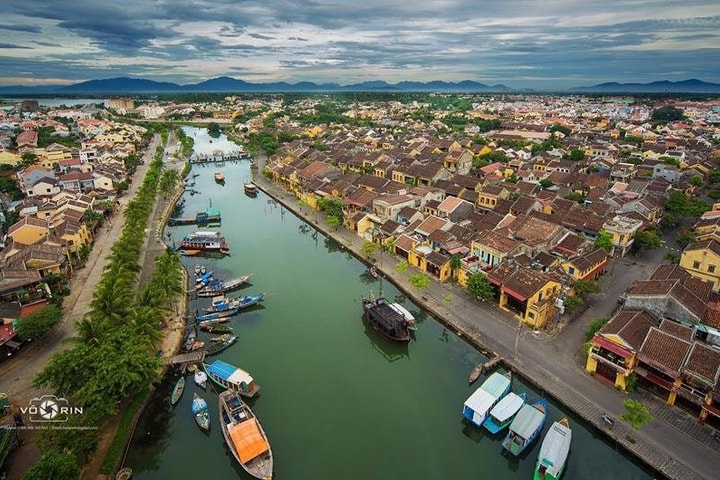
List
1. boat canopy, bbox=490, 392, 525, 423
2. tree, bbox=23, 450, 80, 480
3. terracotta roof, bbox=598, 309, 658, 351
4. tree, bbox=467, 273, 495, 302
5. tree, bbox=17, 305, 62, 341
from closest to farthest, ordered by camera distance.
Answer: tree, bbox=23, 450, 80, 480, boat canopy, bbox=490, 392, 525, 423, terracotta roof, bbox=598, 309, 658, 351, tree, bbox=17, 305, 62, 341, tree, bbox=467, 273, 495, 302

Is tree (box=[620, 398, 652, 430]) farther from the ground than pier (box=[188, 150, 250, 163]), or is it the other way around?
tree (box=[620, 398, 652, 430])

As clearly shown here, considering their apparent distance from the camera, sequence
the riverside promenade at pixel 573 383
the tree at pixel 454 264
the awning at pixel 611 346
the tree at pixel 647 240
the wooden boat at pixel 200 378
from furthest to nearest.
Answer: the tree at pixel 647 240 → the tree at pixel 454 264 → the wooden boat at pixel 200 378 → the awning at pixel 611 346 → the riverside promenade at pixel 573 383

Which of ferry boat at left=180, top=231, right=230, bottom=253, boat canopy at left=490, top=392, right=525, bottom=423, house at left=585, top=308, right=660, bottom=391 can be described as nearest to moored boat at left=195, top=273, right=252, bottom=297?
ferry boat at left=180, top=231, right=230, bottom=253

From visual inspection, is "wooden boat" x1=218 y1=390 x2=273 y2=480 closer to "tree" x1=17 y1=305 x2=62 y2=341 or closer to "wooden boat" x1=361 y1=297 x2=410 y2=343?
"wooden boat" x1=361 y1=297 x2=410 y2=343

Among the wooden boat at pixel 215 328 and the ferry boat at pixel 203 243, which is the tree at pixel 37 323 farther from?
the ferry boat at pixel 203 243

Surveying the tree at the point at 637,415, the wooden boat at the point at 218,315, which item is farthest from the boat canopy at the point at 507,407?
the wooden boat at the point at 218,315

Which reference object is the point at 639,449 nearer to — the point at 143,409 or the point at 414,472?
the point at 414,472
